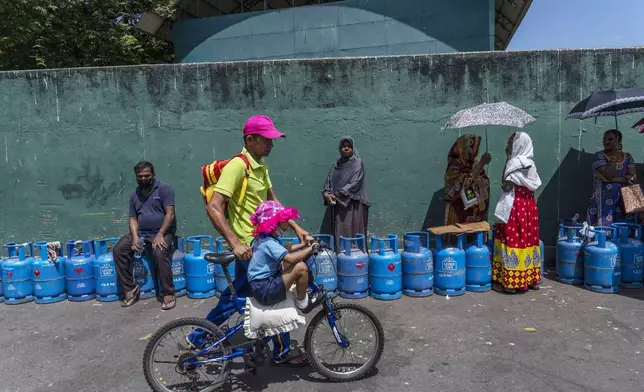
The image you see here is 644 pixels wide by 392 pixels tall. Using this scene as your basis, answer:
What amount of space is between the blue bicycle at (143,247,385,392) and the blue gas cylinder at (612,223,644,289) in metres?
3.59

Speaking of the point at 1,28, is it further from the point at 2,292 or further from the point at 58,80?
the point at 2,292

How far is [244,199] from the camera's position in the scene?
3.55 m

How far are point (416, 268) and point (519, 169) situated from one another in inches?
63.6

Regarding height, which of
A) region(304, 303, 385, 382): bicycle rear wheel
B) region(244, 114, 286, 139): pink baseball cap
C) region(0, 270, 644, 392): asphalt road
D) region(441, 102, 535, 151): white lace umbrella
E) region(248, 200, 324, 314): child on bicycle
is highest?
region(441, 102, 535, 151): white lace umbrella

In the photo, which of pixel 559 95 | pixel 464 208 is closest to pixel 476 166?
pixel 464 208

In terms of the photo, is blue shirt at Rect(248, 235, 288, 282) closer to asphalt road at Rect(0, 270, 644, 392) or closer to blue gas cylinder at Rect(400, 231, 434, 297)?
asphalt road at Rect(0, 270, 644, 392)

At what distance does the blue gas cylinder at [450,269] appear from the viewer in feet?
17.8

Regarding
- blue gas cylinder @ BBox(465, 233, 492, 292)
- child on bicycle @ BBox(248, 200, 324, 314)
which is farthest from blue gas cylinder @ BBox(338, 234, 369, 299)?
child on bicycle @ BBox(248, 200, 324, 314)

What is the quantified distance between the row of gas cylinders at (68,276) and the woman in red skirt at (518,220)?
379cm

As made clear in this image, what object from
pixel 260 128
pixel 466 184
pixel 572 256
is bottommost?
pixel 572 256

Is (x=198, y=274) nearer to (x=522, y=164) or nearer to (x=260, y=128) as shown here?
(x=260, y=128)

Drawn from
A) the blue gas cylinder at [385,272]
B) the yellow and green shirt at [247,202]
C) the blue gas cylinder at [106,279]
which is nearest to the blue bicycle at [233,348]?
the yellow and green shirt at [247,202]

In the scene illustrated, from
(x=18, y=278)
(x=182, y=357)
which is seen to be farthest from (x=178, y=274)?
(x=182, y=357)

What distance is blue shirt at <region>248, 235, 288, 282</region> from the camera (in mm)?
3244
